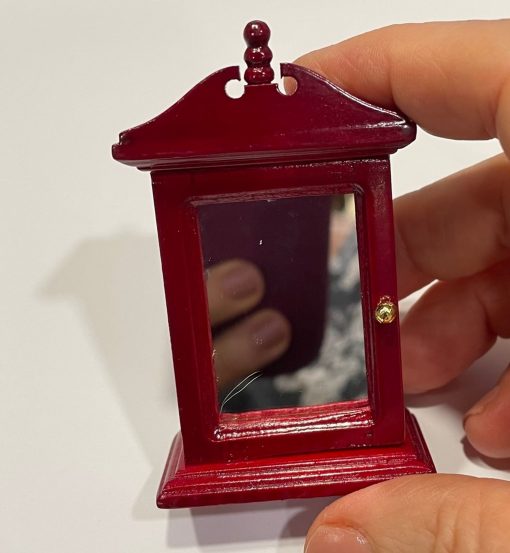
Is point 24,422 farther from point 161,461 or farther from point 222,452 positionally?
point 222,452

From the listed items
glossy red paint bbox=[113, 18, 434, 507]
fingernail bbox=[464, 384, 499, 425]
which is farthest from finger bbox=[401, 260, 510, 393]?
glossy red paint bbox=[113, 18, 434, 507]

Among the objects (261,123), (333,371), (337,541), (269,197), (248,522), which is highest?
(261,123)

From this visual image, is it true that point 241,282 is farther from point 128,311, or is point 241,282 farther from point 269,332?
point 128,311

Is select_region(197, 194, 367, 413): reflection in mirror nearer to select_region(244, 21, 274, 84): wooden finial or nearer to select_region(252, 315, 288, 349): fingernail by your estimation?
select_region(252, 315, 288, 349): fingernail

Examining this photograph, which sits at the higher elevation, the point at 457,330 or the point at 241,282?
the point at 241,282

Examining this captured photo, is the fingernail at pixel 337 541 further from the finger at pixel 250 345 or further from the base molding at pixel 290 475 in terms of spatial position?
the finger at pixel 250 345

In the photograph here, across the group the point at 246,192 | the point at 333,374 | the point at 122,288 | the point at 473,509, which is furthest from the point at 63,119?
the point at 473,509

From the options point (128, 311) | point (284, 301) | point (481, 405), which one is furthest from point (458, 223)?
point (128, 311)
